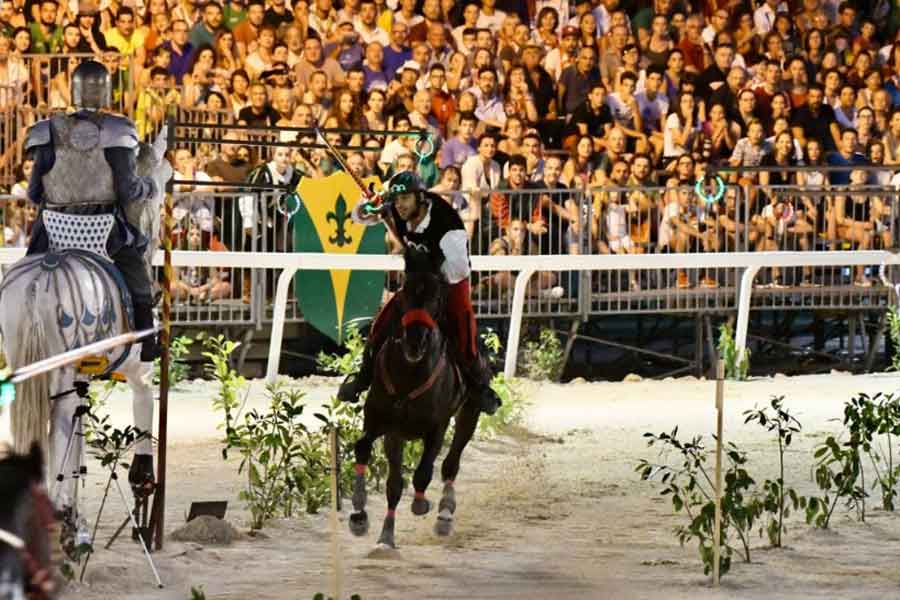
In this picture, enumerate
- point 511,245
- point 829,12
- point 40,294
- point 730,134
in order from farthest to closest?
point 829,12, point 730,134, point 511,245, point 40,294

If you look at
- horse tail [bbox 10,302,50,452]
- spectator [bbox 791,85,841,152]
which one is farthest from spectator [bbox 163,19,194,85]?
horse tail [bbox 10,302,50,452]

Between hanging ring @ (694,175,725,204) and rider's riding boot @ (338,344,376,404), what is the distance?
25.6ft

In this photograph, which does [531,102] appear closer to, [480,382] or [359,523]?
[480,382]

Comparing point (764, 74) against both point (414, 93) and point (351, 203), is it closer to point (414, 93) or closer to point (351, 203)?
point (414, 93)

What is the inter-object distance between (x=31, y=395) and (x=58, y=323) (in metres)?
0.36

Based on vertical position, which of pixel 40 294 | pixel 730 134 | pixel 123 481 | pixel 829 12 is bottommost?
pixel 123 481

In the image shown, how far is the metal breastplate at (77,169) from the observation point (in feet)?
32.8

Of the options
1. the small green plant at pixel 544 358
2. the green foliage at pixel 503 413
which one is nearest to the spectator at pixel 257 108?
the small green plant at pixel 544 358

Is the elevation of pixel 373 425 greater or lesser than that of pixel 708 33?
lesser

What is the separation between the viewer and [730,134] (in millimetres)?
20594

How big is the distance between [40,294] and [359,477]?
213 centimetres

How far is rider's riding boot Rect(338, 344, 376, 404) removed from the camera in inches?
434

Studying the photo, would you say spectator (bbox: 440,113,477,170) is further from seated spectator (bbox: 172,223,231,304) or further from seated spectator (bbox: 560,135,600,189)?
seated spectator (bbox: 172,223,231,304)

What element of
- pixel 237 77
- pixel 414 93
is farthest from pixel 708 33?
pixel 237 77
